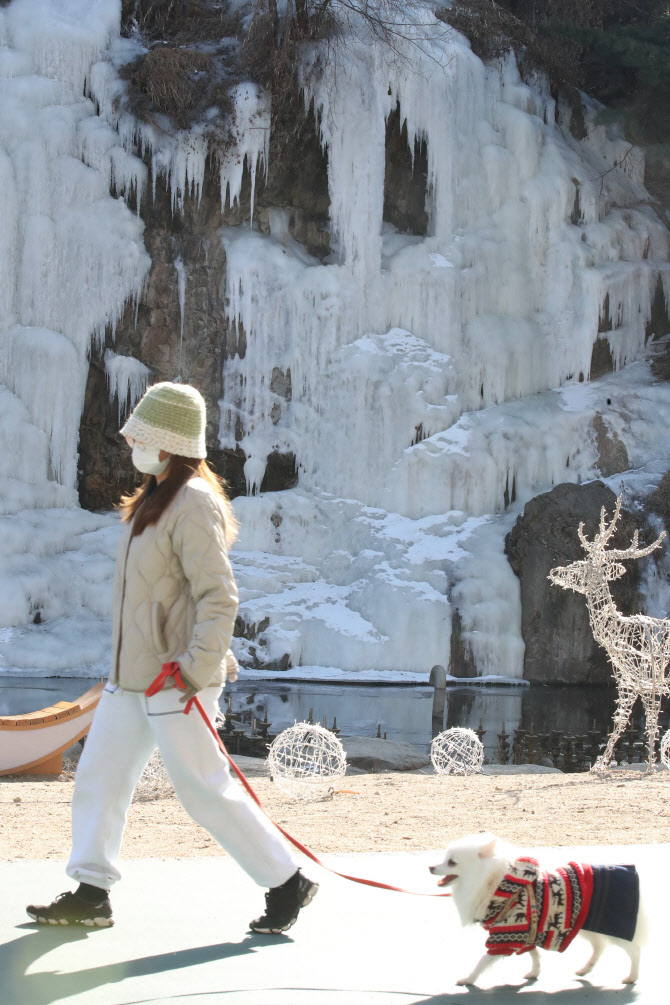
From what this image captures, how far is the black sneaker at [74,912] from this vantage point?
325 cm

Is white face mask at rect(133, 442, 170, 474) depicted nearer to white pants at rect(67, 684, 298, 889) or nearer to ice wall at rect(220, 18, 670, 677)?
white pants at rect(67, 684, 298, 889)

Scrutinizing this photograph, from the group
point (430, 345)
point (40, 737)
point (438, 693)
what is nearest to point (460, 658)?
point (438, 693)

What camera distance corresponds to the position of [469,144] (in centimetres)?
2273

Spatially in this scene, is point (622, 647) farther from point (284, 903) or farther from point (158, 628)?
point (158, 628)

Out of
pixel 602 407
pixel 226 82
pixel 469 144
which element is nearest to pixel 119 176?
pixel 226 82

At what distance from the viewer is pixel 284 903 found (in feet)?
10.8

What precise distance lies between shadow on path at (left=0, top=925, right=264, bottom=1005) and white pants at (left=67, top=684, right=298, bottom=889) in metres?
0.17

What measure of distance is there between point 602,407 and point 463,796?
15875mm

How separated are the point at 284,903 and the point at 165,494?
1.23 meters

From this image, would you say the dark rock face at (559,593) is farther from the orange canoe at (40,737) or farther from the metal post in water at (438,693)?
the orange canoe at (40,737)

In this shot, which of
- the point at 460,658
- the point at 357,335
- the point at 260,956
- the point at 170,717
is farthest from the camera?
the point at 357,335

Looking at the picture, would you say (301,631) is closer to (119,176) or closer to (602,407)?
(602,407)

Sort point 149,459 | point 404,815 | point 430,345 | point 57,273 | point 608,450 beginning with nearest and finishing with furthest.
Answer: point 149,459
point 404,815
point 57,273
point 608,450
point 430,345

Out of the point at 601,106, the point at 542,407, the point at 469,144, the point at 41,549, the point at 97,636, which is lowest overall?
the point at 97,636
